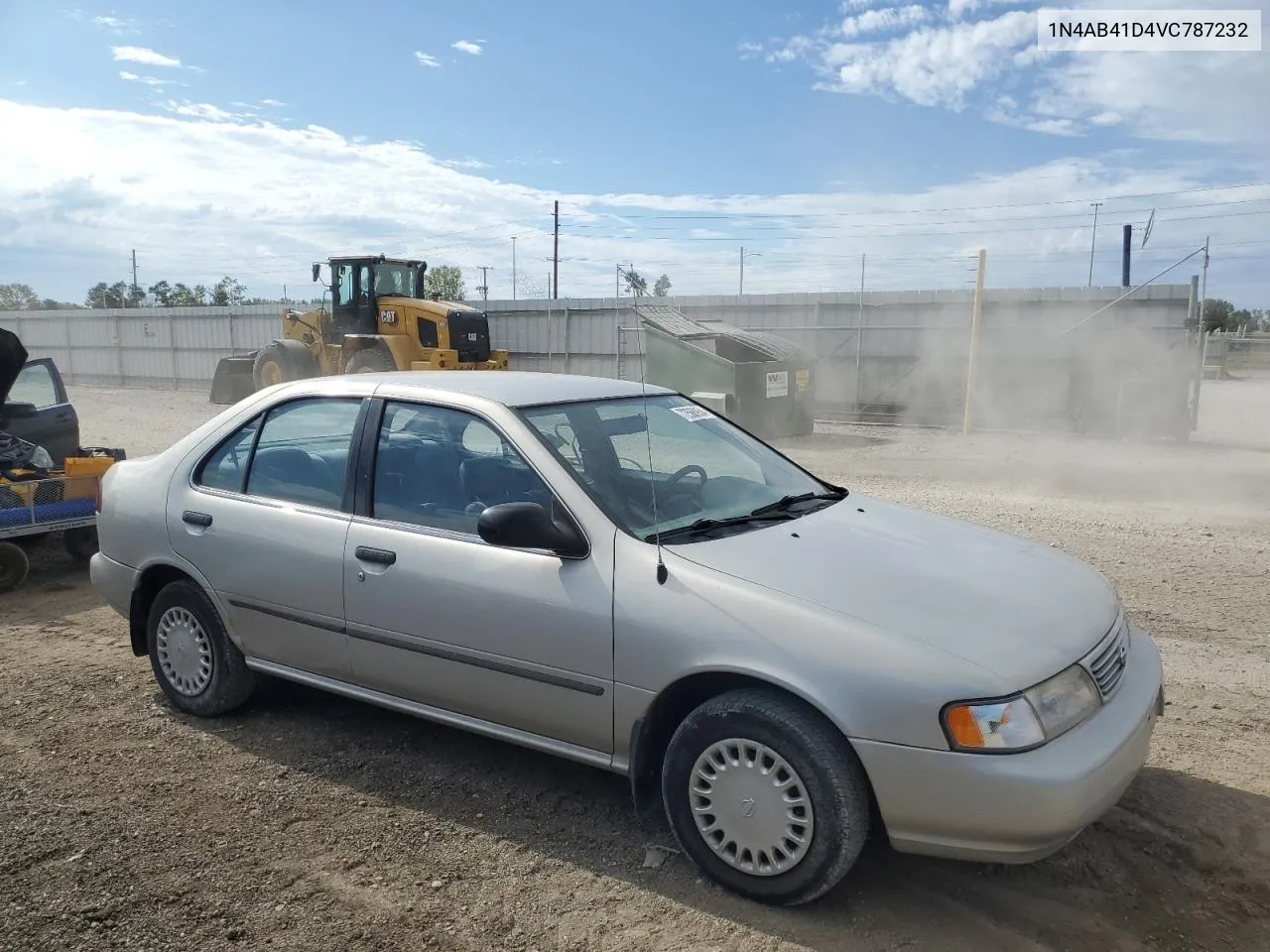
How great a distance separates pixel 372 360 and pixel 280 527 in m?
15.2

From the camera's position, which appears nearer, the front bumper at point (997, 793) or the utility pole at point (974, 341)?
the front bumper at point (997, 793)

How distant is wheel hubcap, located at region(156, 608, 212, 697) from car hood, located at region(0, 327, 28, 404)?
443 centimetres

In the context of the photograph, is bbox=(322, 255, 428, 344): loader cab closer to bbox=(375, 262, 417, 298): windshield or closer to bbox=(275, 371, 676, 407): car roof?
bbox=(375, 262, 417, 298): windshield

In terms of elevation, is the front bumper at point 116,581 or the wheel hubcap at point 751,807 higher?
the front bumper at point 116,581

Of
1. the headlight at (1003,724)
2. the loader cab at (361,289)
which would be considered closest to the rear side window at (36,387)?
the headlight at (1003,724)

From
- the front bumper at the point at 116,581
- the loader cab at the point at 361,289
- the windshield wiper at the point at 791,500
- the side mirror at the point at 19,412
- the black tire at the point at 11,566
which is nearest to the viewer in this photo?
the windshield wiper at the point at 791,500

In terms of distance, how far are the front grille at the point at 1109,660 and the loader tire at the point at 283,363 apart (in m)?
18.2

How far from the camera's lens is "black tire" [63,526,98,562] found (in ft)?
24.5

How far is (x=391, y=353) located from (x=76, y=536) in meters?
11.5

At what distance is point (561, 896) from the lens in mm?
3117

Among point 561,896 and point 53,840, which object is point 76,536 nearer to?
point 53,840

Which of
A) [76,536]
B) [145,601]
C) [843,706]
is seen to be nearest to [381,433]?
[145,601]

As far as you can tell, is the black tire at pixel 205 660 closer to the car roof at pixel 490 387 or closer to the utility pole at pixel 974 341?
the car roof at pixel 490 387

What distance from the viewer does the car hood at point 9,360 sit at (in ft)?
25.3
